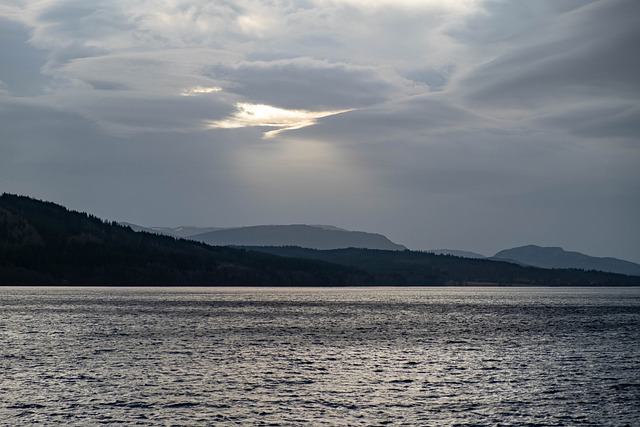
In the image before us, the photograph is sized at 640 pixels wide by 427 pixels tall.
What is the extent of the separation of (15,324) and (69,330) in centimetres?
1894

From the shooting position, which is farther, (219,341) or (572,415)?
(219,341)

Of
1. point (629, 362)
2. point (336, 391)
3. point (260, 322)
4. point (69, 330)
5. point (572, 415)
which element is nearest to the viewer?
point (572, 415)

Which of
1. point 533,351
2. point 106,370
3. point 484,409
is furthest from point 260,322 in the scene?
point 484,409

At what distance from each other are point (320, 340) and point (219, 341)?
1636 cm

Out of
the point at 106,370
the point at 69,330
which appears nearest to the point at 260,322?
the point at 69,330

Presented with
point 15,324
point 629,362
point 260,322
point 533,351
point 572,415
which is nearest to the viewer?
point 572,415

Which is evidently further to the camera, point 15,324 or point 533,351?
point 15,324

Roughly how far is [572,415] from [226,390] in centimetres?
2984

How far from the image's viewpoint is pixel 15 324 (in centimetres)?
14388

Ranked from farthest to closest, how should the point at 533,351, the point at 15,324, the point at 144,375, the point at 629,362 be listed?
1. the point at 15,324
2. the point at 533,351
3. the point at 629,362
4. the point at 144,375

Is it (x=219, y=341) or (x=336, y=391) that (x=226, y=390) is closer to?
(x=336, y=391)

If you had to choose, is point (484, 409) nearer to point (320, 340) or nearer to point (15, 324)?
point (320, 340)

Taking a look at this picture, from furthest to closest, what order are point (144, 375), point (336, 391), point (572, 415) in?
point (144, 375), point (336, 391), point (572, 415)

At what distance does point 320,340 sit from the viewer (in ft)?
385
